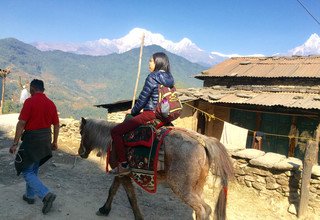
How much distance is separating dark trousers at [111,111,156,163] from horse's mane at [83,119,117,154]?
646mm

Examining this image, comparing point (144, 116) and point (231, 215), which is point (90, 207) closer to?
point (144, 116)

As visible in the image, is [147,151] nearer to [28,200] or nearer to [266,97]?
[28,200]

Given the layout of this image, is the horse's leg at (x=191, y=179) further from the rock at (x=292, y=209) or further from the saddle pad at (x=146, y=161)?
the rock at (x=292, y=209)

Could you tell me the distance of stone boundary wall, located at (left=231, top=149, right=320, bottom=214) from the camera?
6.88m

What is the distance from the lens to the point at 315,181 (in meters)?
6.86

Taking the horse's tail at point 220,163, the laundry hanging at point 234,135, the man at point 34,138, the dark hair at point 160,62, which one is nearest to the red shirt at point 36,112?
the man at point 34,138

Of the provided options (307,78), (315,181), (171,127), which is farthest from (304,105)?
(171,127)

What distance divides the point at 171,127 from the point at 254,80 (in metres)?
12.4

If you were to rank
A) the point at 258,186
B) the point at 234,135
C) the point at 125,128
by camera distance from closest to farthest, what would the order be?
the point at 125,128 → the point at 258,186 → the point at 234,135

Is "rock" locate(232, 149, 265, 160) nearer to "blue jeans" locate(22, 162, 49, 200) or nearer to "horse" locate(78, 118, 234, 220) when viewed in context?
"horse" locate(78, 118, 234, 220)

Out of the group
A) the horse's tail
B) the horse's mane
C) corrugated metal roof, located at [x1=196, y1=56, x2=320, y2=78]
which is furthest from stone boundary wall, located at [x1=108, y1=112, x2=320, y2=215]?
corrugated metal roof, located at [x1=196, y1=56, x2=320, y2=78]

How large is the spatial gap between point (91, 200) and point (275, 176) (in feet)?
14.9

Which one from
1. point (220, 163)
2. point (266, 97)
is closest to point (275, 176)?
point (220, 163)

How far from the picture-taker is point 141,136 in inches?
181
